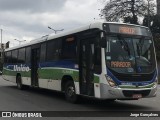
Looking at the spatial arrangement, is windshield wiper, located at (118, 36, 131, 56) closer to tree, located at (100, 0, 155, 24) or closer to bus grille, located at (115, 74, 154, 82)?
bus grille, located at (115, 74, 154, 82)

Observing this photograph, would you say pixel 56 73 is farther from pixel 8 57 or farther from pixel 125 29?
pixel 8 57

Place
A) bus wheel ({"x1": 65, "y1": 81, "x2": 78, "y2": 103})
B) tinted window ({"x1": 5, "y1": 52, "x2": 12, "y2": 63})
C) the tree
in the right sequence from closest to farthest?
bus wheel ({"x1": 65, "y1": 81, "x2": 78, "y2": 103}) → tinted window ({"x1": 5, "y1": 52, "x2": 12, "y2": 63}) → the tree

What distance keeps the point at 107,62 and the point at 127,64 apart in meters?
0.76

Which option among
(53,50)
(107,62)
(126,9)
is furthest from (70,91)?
(126,9)

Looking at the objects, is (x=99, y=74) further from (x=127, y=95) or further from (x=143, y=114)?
Answer: (x=143, y=114)

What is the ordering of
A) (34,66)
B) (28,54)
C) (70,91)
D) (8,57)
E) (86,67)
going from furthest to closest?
(8,57) → (28,54) → (34,66) → (70,91) → (86,67)

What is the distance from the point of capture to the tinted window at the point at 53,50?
17.1 m

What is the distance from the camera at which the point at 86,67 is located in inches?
558

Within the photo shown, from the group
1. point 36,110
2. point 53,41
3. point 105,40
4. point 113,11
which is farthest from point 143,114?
point 113,11

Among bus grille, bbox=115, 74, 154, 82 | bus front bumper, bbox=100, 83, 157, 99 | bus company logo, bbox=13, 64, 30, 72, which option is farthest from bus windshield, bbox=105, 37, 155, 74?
bus company logo, bbox=13, 64, 30, 72

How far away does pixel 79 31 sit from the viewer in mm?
14906

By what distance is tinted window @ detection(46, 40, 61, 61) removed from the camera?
17109mm

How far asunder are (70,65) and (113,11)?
50.8 m

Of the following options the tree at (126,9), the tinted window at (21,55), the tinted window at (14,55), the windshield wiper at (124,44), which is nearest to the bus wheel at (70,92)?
the windshield wiper at (124,44)
